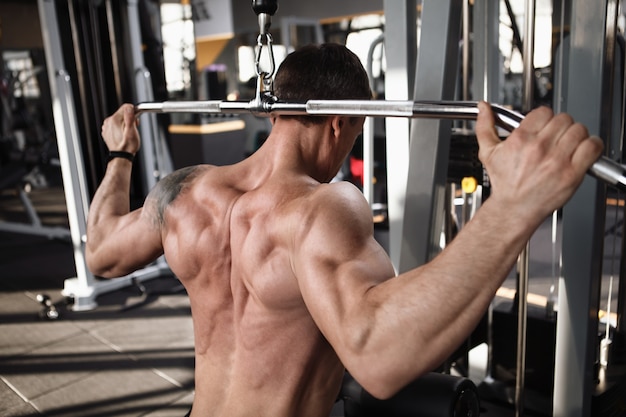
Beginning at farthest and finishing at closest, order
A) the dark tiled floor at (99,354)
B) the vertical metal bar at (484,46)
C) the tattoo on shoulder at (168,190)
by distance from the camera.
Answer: the dark tiled floor at (99,354), the vertical metal bar at (484,46), the tattoo on shoulder at (168,190)

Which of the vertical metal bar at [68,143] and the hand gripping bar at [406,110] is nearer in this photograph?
the hand gripping bar at [406,110]

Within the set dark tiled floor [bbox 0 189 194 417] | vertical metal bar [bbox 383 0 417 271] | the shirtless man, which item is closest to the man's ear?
the shirtless man

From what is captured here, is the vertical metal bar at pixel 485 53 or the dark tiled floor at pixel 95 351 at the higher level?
the vertical metal bar at pixel 485 53

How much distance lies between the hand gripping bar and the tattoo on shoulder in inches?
8.4

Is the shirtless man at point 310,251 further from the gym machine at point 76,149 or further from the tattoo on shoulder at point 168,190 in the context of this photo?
the gym machine at point 76,149

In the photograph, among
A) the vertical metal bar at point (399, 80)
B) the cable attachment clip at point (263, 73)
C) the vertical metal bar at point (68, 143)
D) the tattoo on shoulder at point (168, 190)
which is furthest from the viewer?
the vertical metal bar at point (68, 143)

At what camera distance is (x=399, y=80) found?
1721 mm

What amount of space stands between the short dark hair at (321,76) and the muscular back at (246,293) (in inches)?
6.3

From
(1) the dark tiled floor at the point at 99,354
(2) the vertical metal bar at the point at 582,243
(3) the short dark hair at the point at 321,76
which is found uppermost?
(3) the short dark hair at the point at 321,76

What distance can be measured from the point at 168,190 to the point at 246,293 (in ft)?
1.07

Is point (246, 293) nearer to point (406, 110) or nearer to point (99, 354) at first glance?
point (406, 110)

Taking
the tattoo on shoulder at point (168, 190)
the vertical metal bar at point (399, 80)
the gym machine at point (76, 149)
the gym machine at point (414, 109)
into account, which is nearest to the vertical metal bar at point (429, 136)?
the gym machine at point (414, 109)

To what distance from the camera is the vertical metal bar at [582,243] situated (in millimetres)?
1278

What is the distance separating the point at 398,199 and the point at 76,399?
5.77 feet
